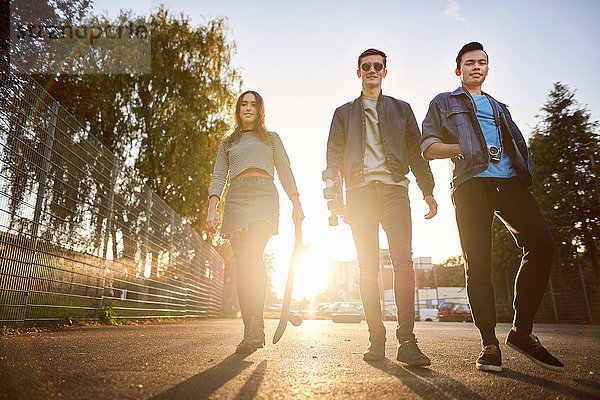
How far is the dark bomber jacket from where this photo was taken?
3.55 metres

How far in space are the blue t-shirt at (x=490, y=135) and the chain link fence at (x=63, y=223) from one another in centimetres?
409

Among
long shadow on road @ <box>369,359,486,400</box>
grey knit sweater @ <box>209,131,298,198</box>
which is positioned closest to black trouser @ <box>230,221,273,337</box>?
grey knit sweater @ <box>209,131,298,198</box>

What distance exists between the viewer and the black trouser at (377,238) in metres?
3.22

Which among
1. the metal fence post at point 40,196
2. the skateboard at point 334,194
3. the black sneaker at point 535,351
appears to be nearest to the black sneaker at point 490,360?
the black sneaker at point 535,351

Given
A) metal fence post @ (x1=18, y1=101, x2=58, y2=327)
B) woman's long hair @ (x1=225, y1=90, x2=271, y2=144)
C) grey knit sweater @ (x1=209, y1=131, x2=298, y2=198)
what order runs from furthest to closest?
metal fence post @ (x1=18, y1=101, x2=58, y2=327), woman's long hair @ (x1=225, y1=90, x2=271, y2=144), grey knit sweater @ (x1=209, y1=131, x2=298, y2=198)

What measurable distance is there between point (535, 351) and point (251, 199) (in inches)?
89.8

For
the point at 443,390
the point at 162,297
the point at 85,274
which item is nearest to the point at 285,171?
the point at 443,390

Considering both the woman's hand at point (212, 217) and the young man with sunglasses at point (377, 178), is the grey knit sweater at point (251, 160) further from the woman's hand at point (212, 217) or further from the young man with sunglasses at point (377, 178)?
the young man with sunglasses at point (377, 178)

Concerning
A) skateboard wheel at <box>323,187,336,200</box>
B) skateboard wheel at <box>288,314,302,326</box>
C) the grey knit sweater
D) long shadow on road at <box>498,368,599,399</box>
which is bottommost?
→ long shadow on road at <box>498,368,599,399</box>

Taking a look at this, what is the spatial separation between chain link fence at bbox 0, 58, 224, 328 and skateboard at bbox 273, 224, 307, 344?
2628 millimetres

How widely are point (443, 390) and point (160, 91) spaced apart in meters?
15.9

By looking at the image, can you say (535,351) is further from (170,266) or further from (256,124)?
(170,266)

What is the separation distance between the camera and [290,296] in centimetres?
380

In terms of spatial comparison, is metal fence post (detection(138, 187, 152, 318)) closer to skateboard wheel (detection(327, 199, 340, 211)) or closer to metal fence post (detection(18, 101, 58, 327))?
metal fence post (detection(18, 101, 58, 327))
